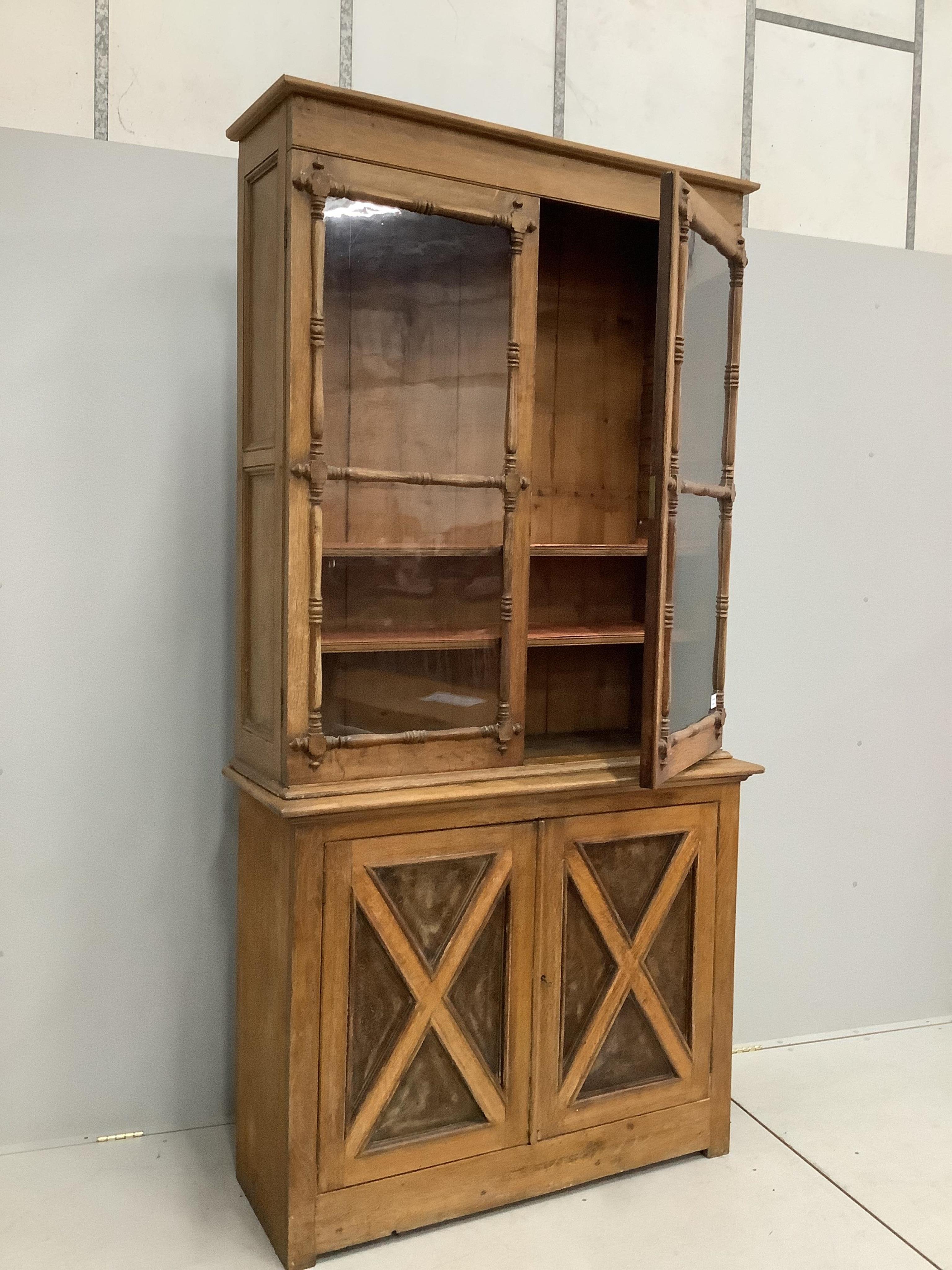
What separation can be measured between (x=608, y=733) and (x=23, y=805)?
1.52 m

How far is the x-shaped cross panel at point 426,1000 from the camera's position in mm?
2352

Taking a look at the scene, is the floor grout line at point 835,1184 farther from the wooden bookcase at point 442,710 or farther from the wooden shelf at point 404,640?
the wooden shelf at point 404,640

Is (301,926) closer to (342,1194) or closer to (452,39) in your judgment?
(342,1194)

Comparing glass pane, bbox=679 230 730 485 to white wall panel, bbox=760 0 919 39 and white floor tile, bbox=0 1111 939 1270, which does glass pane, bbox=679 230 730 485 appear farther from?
white floor tile, bbox=0 1111 939 1270

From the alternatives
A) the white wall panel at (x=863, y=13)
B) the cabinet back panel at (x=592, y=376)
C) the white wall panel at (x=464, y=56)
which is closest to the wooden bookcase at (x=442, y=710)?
the cabinet back panel at (x=592, y=376)

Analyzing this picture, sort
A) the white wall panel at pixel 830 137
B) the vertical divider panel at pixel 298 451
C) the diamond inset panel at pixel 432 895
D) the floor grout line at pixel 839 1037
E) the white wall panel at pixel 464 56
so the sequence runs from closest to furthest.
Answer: the vertical divider panel at pixel 298 451
the diamond inset panel at pixel 432 895
the white wall panel at pixel 464 56
the white wall panel at pixel 830 137
the floor grout line at pixel 839 1037

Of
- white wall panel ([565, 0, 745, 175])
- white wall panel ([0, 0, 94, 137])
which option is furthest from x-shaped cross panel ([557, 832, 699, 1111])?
white wall panel ([0, 0, 94, 137])

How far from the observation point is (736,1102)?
121 inches

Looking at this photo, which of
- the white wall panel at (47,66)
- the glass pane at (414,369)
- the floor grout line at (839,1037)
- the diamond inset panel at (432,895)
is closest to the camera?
the glass pane at (414,369)

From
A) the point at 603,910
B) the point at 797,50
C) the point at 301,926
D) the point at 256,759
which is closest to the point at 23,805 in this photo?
the point at 256,759

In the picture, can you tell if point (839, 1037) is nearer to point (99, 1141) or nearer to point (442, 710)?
point (442, 710)

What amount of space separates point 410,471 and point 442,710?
0.53 meters

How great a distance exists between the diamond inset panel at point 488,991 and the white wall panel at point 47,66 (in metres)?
2.08

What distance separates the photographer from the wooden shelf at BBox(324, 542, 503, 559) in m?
2.28
